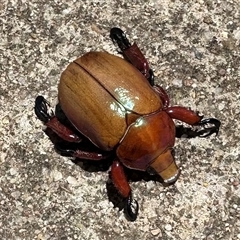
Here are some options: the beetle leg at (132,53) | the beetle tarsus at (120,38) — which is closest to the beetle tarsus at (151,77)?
the beetle leg at (132,53)

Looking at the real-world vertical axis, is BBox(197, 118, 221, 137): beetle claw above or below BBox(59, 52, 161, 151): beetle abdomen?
below

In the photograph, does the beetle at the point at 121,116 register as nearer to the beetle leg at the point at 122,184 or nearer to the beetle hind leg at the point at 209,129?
the beetle leg at the point at 122,184

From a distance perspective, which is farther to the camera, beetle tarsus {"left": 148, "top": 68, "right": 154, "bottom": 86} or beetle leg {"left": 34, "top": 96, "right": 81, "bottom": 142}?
beetle tarsus {"left": 148, "top": 68, "right": 154, "bottom": 86}

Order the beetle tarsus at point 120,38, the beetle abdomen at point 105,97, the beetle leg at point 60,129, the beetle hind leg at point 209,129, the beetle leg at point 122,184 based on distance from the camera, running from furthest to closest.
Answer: the beetle tarsus at point 120,38 < the beetle hind leg at point 209,129 < the beetle leg at point 60,129 < the beetle leg at point 122,184 < the beetle abdomen at point 105,97

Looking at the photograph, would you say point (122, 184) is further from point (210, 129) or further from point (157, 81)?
point (157, 81)

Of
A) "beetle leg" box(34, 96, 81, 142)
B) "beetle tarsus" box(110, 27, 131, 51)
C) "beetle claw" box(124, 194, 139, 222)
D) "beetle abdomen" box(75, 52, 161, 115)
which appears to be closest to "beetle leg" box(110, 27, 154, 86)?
"beetle tarsus" box(110, 27, 131, 51)

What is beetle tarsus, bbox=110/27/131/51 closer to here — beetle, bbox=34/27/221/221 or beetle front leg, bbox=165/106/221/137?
beetle, bbox=34/27/221/221
